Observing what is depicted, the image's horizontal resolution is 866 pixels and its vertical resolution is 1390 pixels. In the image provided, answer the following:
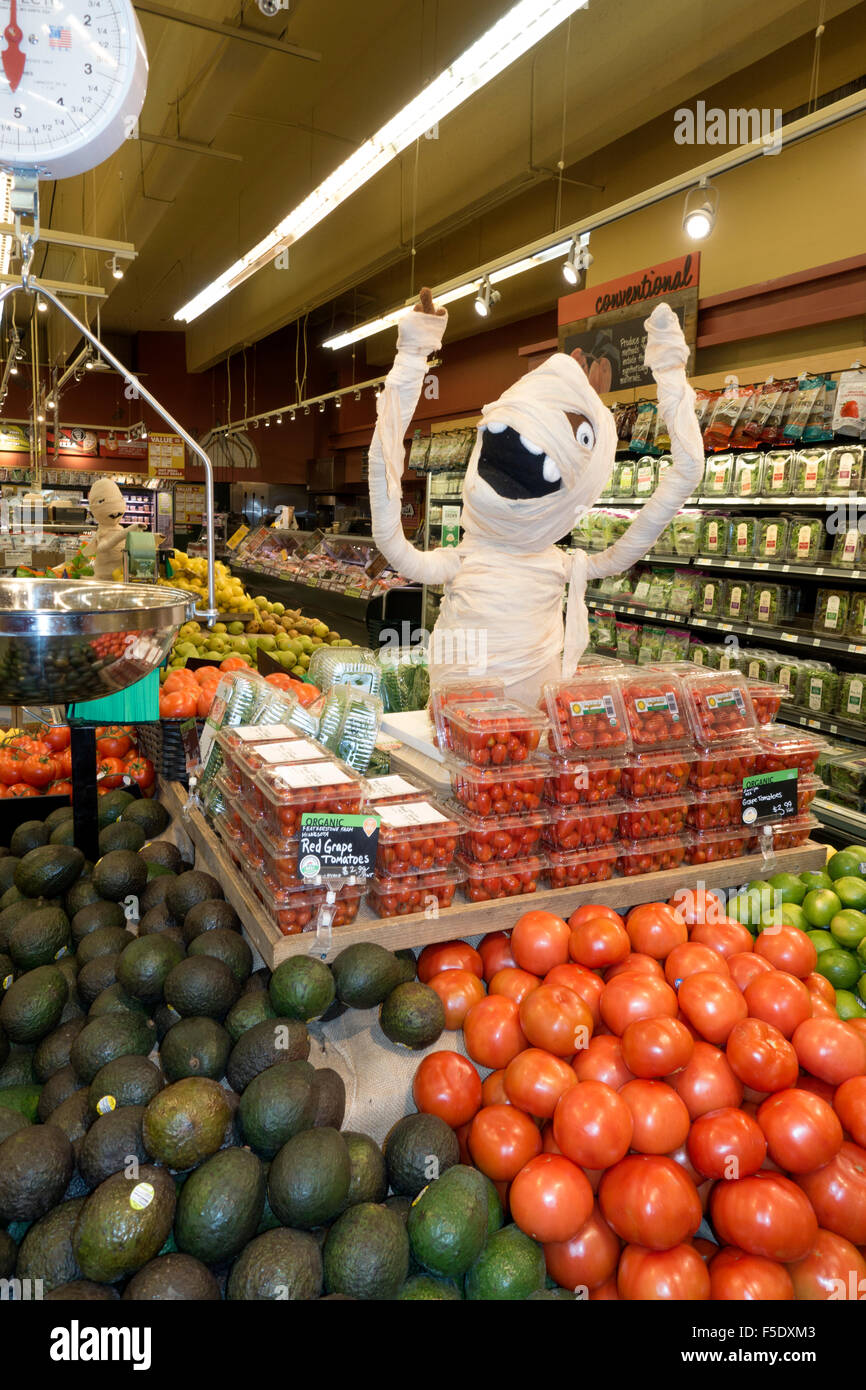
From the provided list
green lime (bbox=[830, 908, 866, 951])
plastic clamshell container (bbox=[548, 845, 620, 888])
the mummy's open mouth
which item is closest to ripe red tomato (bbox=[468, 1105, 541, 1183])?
plastic clamshell container (bbox=[548, 845, 620, 888])

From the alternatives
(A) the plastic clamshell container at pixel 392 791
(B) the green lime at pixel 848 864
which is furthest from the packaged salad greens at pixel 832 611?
(A) the plastic clamshell container at pixel 392 791

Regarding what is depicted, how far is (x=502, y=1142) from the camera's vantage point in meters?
1.41

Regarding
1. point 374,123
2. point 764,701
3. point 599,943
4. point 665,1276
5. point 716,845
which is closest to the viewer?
point 665,1276

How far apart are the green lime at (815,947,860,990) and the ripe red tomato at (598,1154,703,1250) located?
78cm

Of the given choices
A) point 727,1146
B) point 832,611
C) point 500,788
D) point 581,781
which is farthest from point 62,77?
point 832,611

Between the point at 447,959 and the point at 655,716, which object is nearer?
the point at 447,959

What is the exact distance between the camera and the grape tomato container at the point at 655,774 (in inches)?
77.7

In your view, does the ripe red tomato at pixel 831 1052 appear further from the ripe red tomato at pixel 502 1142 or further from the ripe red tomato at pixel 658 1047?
the ripe red tomato at pixel 502 1142

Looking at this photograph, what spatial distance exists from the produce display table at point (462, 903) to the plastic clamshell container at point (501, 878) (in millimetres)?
29

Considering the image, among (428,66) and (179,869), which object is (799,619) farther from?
(428,66)

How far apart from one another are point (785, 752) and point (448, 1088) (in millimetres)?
1203

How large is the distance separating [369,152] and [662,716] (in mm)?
3812

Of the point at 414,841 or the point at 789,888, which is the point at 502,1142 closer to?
the point at 414,841

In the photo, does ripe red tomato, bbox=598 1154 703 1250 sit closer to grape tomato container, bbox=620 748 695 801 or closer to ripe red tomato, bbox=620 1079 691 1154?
ripe red tomato, bbox=620 1079 691 1154
